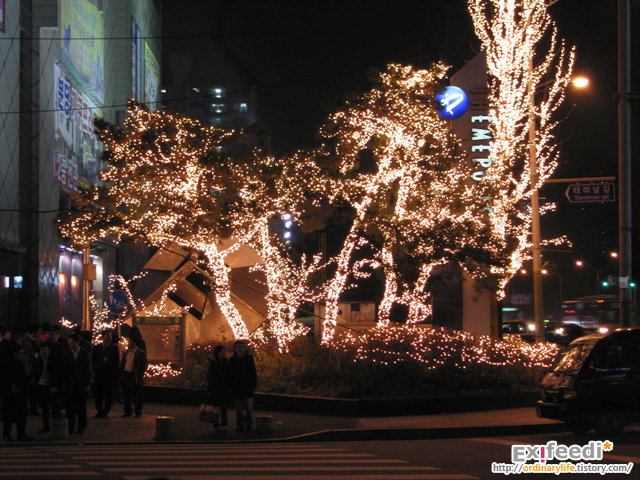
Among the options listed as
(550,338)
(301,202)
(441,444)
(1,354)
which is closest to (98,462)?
(1,354)

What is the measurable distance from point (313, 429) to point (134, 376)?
4.52 m

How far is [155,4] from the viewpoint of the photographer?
241ft

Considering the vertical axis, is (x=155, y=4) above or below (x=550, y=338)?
above

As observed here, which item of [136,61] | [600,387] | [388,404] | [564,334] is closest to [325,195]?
[388,404]

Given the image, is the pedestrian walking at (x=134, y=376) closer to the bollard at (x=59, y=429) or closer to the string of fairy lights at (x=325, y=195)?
the bollard at (x=59, y=429)

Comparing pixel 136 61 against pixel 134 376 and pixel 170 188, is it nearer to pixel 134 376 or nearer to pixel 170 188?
pixel 170 188

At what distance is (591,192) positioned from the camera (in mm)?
19391

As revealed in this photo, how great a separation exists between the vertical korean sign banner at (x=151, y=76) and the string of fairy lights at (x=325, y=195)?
43.1 metres

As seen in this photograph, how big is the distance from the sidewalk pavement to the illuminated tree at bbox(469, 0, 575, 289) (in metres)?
6.96

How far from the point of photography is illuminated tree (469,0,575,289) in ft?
68.4

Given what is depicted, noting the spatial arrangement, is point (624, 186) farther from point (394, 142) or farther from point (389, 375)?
point (389, 375)

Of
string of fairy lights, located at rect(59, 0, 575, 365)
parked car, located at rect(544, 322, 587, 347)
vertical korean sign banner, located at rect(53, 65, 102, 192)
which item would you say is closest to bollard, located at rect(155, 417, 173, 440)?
string of fairy lights, located at rect(59, 0, 575, 365)

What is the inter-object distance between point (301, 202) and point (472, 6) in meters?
8.57

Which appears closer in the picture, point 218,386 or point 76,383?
point 76,383
